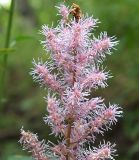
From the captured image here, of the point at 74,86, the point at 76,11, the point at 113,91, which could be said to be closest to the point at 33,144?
the point at 74,86

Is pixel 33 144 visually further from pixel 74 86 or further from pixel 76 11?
pixel 76 11

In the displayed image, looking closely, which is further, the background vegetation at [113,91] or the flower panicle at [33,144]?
the background vegetation at [113,91]

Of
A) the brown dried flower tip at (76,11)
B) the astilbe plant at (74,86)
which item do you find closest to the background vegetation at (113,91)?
the astilbe plant at (74,86)

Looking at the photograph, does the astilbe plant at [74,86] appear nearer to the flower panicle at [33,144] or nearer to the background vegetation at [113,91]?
the flower panicle at [33,144]

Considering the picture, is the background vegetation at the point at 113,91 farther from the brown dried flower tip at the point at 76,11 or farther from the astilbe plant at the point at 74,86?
the brown dried flower tip at the point at 76,11

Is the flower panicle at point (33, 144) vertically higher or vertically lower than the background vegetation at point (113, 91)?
lower

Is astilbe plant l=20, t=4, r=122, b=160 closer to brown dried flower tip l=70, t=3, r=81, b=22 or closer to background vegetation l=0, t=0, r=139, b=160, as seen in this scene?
brown dried flower tip l=70, t=3, r=81, b=22

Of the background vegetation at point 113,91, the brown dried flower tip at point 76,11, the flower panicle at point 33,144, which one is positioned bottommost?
the flower panicle at point 33,144

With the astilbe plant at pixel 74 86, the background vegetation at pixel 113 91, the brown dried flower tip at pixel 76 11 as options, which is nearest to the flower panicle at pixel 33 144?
the astilbe plant at pixel 74 86

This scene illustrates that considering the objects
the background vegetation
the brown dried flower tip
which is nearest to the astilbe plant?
the brown dried flower tip
